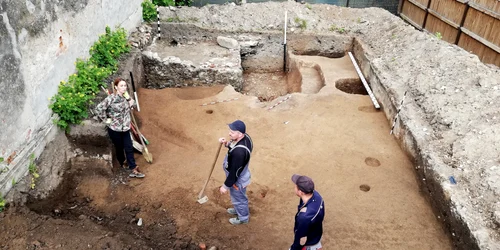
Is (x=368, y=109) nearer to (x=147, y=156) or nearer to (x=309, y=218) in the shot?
(x=147, y=156)

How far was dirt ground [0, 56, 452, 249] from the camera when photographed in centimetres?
492

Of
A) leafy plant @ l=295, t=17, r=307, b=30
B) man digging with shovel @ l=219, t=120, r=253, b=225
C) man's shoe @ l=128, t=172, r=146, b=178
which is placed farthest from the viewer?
leafy plant @ l=295, t=17, r=307, b=30

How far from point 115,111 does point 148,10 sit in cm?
585

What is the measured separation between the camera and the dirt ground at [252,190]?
4.92 m

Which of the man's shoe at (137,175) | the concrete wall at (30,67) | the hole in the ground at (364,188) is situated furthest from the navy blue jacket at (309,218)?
the concrete wall at (30,67)

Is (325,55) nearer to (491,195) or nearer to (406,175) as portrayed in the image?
(406,175)

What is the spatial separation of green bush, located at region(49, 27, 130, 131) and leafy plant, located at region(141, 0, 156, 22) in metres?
2.27

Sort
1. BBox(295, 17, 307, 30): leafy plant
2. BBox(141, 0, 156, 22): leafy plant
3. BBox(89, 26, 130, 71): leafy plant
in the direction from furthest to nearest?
BBox(295, 17, 307, 30): leafy plant
BBox(141, 0, 156, 22): leafy plant
BBox(89, 26, 130, 71): leafy plant

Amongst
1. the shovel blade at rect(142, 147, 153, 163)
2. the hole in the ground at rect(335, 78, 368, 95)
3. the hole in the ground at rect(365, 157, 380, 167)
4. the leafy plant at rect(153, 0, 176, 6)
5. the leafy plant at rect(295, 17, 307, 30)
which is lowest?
the hole in the ground at rect(335, 78, 368, 95)

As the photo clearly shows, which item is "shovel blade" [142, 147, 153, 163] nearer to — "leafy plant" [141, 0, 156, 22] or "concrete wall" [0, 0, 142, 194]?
"concrete wall" [0, 0, 142, 194]

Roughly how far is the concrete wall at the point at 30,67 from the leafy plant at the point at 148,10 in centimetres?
353

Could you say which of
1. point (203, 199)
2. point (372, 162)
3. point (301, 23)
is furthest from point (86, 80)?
point (301, 23)

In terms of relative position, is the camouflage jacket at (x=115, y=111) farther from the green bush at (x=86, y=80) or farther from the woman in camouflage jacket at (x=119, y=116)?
the green bush at (x=86, y=80)

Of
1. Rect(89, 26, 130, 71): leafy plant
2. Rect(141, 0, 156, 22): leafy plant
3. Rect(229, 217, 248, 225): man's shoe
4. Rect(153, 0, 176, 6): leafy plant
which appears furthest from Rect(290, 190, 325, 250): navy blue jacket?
Rect(153, 0, 176, 6): leafy plant
